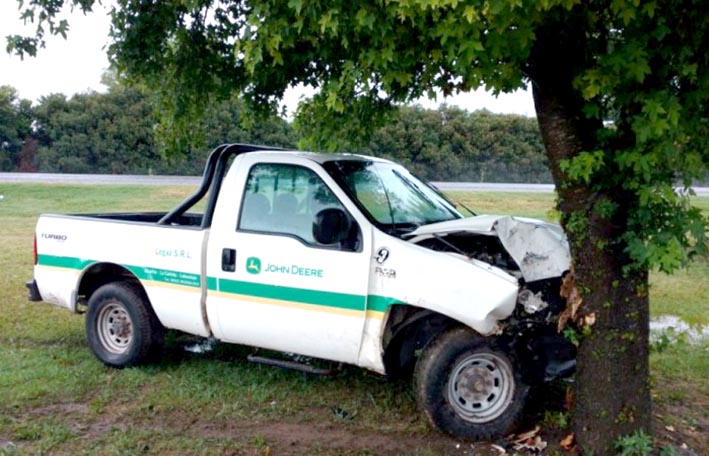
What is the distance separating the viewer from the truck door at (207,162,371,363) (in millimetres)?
5484

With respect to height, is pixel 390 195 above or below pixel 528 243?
above

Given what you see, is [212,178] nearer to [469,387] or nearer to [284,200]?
[284,200]

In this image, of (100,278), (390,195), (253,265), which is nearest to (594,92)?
(390,195)

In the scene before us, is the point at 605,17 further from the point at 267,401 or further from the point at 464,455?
the point at 267,401

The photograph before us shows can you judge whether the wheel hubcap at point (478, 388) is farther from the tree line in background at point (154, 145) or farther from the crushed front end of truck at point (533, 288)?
the tree line in background at point (154, 145)

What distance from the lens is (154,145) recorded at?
115 feet

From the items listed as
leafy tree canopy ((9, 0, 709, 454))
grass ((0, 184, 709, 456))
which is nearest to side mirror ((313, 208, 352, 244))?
leafy tree canopy ((9, 0, 709, 454))

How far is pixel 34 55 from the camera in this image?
20.5ft

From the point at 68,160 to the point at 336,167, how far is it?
118ft

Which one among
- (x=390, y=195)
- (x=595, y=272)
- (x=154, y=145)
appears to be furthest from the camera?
(x=154, y=145)

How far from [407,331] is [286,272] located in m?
1.03

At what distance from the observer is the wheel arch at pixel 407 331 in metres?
5.39

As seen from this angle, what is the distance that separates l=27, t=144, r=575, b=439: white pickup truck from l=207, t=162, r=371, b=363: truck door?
0.01 meters

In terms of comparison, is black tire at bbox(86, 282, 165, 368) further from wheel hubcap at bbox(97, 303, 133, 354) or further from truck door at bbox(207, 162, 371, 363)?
truck door at bbox(207, 162, 371, 363)
